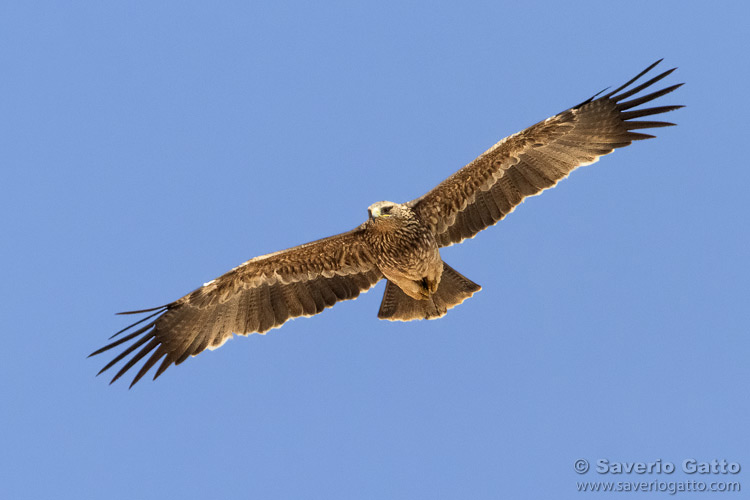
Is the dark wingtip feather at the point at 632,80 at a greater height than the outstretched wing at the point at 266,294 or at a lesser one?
greater

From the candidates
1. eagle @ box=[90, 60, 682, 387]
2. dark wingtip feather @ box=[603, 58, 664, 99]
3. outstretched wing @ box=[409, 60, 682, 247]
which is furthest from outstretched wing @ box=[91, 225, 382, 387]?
dark wingtip feather @ box=[603, 58, 664, 99]

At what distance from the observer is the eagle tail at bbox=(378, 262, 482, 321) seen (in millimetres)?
9689

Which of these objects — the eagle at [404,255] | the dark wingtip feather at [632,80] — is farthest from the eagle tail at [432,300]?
the dark wingtip feather at [632,80]

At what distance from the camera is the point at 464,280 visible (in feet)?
31.8

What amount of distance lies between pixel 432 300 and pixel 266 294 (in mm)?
2383

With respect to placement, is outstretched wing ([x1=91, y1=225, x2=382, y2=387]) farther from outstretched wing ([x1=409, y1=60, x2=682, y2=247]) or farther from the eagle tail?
outstretched wing ([x1=409, y1=60, x2=682, y2=247])

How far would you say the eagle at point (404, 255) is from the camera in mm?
8914

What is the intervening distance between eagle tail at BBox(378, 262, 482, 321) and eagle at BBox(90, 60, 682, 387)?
0.05 feet

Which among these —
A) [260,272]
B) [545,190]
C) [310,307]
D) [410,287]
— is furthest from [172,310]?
[545,190]

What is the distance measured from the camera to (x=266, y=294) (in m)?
9.89

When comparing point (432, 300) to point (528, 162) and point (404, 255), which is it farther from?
Answer: point (528, 162)

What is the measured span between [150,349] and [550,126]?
20.3 ft

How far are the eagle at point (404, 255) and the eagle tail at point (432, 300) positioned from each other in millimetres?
14

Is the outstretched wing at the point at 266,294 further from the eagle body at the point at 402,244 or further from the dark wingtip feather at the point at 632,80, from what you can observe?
the dark wingtip feather at the point at 632,80
